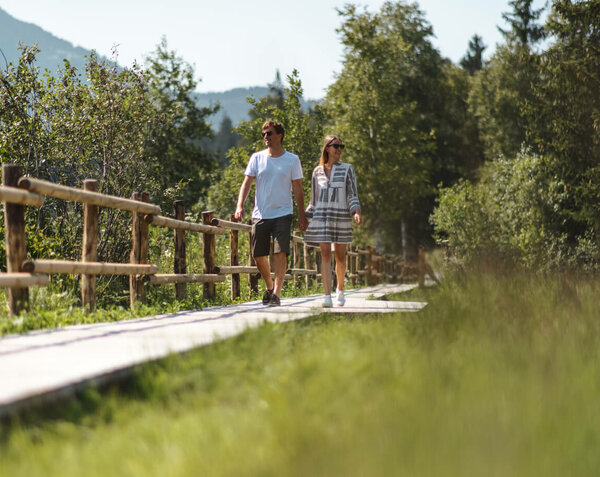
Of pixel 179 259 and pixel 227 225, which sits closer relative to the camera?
pixel 179 259

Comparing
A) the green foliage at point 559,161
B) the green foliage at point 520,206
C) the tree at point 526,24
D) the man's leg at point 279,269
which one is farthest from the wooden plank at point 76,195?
the tree at point 526,24

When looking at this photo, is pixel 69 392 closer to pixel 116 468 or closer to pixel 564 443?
pixel 116 468

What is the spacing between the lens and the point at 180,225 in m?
8.73

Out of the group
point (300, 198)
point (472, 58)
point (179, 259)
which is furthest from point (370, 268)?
point (472, 58)

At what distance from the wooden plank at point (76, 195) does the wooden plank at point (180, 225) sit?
0.30 feet

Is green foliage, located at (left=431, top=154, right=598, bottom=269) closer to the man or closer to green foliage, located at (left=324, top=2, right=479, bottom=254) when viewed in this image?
green foliage, located at (left=324, top=2, right=479, bottom=254)

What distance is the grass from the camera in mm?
2439

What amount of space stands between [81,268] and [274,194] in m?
2.53

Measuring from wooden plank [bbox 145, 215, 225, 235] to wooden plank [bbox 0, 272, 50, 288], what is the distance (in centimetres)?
238

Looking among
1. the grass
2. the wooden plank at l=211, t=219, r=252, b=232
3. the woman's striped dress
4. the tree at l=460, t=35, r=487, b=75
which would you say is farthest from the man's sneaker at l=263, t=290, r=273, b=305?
the tree at l=460, t=35, r=487, b=75

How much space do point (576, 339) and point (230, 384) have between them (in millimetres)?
2348

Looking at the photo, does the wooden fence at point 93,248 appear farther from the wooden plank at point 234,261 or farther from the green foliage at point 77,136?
the green foliage at point 77,136

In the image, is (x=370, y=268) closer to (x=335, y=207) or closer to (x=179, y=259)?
(x=179, y=259)

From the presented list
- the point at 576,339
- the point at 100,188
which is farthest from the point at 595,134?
the point at 576,339
